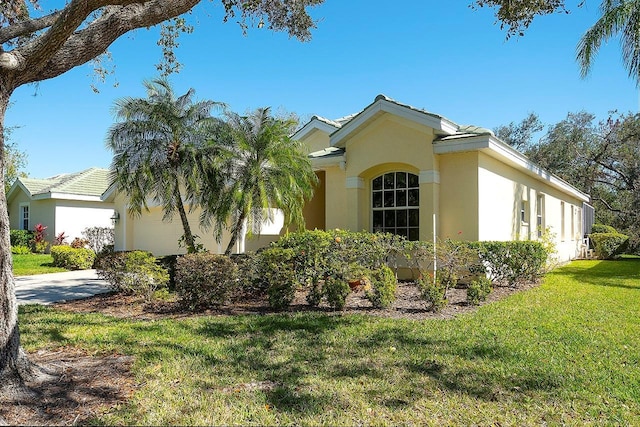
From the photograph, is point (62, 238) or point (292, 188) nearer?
point (292, 188)

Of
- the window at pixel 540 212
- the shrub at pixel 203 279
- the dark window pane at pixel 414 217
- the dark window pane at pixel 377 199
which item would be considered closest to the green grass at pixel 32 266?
the shrub at pixel 203 279

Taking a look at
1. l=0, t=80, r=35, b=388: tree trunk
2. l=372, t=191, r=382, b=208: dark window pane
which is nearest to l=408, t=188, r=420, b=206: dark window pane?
l=372, t=191, r=382, b=208: dark window pane

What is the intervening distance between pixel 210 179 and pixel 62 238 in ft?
55.4

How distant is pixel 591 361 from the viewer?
17.0 ft

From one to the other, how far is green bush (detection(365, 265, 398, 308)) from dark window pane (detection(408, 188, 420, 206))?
429 cm

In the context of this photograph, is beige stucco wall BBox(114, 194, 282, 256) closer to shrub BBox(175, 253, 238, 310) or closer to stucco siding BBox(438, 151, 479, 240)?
shrub BBox(175, 253, 238, 310)

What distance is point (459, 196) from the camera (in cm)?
1113

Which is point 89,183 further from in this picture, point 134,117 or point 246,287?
point 246,287

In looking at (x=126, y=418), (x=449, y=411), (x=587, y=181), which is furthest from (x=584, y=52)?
(x=587, y=181)

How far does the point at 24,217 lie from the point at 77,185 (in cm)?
547

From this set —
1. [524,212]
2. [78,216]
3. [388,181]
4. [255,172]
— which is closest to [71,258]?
[78,216]

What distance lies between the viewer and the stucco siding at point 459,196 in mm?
10906

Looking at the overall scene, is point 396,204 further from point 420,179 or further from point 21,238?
point 21,238

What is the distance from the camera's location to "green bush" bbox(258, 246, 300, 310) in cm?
805
